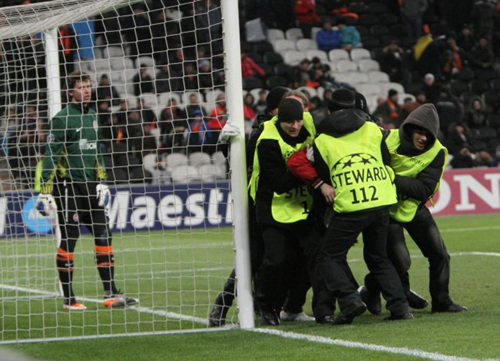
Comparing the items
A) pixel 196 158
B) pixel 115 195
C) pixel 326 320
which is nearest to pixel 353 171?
pixel 326 320

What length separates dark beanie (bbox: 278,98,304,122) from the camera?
276 inches

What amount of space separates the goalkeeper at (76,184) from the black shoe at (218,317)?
4.68 feet

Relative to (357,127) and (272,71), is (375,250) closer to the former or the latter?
(357,127)

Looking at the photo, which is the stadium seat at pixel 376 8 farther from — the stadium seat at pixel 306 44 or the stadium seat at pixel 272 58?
the stadium seat at pixel 272 58

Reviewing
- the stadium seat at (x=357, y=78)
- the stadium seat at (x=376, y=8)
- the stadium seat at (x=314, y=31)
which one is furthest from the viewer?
the stadium seat at (x=376, y=8)

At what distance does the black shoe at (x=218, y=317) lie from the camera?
742 cm

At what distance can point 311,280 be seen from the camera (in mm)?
7363

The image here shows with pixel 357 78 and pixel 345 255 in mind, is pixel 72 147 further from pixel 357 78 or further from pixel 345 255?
pixel 357 78

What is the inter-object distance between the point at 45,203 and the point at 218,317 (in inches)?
104

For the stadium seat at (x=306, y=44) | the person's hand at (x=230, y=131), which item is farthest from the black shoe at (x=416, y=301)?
the stadium seat at (x=306, y=44)

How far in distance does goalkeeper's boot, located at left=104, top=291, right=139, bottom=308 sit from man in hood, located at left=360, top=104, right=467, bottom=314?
2.27 m

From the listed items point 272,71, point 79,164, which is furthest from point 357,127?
point 272,71

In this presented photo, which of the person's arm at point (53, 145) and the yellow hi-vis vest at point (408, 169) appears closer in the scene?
the yellow hi-vis vest at point (408, 169)

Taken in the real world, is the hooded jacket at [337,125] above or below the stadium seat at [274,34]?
below
